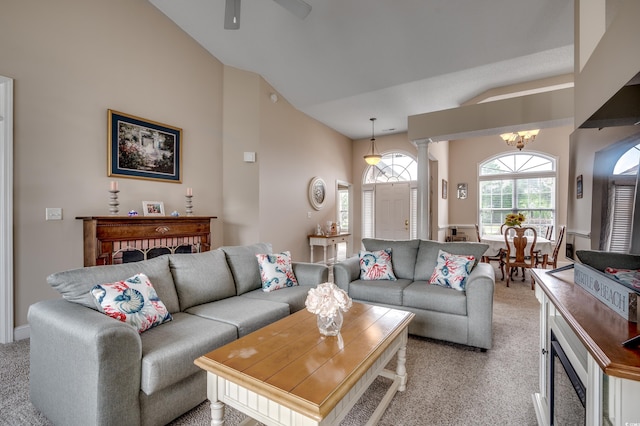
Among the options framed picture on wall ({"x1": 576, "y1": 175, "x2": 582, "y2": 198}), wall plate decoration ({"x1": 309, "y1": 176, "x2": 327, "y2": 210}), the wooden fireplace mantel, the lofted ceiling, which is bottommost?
the wooden fireplace mantel

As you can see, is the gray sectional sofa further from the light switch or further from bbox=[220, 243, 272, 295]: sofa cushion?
the light switch

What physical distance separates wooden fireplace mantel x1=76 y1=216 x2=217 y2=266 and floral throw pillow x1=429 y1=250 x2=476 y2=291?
3032 mm

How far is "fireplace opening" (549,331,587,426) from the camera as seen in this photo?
109 cm

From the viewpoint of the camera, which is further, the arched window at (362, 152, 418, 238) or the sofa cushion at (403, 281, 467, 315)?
the arched window at (362, 152, 418, 238)

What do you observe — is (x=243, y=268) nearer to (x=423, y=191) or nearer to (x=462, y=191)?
(x=423, y=191)

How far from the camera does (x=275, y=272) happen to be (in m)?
2.91

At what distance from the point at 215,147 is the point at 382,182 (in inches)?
167

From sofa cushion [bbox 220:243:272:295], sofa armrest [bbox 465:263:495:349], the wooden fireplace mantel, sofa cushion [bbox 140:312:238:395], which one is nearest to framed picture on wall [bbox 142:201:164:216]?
the wooden fireplace mantel

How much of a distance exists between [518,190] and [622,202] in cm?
683

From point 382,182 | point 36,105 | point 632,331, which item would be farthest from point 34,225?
point 382,182

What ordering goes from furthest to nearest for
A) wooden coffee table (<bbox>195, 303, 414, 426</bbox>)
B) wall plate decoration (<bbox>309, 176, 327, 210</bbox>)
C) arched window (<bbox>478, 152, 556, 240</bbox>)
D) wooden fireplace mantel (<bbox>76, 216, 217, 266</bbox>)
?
arched window (<bbox>478, 152, 556, 240</bbox>)
wall plate decoration (<bbox>309, 176, 327, 210</bbox>)
wooden fireplace mantel (<bbox>76, 216, 217, 266</bbox>)
wooden coffee table (<bbox>195, 303, 414, 426</bbox>)

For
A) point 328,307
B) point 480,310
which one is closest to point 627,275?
point 328,307

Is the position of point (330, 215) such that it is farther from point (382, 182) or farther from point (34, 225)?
point (34, 225)

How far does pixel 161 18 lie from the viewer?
13.1 feet
